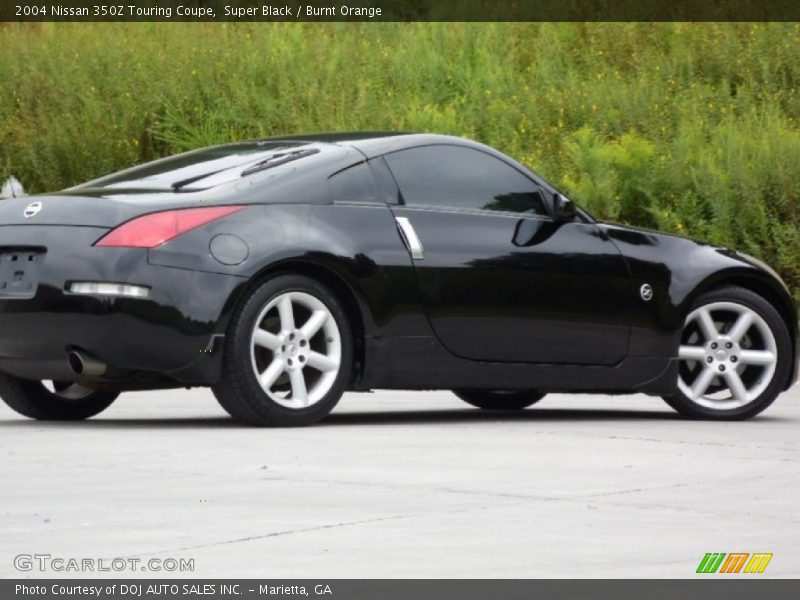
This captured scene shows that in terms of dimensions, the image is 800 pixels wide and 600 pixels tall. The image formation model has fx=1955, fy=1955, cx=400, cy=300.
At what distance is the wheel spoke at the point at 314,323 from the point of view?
9.27 m

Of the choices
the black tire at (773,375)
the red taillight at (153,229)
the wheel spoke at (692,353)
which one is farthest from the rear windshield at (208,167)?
the black tire at (773,375)

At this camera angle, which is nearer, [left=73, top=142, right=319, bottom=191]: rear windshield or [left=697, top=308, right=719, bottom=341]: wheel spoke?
[left=73, top=142, right=319, bottom=191]: rear windshield

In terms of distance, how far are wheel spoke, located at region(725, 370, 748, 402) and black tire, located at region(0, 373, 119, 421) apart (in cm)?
347

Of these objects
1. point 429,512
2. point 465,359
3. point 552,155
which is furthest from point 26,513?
point 552,155

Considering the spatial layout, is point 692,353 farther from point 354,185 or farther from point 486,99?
point 486,99

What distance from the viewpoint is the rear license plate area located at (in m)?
9.13

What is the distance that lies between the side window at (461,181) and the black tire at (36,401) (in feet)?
6.97

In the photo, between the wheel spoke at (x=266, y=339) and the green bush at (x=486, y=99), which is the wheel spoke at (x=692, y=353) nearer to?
the wheel spoke at (x=266, y=339)

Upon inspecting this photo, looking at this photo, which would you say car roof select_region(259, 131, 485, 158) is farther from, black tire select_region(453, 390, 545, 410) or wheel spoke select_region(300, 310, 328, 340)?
black tire select_region(453, 390, 545, 410)

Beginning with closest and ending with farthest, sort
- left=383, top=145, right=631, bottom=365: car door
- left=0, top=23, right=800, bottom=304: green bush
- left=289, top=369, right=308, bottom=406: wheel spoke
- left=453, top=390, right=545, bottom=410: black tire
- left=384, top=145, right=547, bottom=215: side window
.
Answer: left=289, top=369, right=308, bottom=406: wheel spoke → left=383, top=145, right=631, bottom=365: car door → left=384, top=145, right=547, bottom=215: side window → left=453, top=390, right=545, bottom=410: black tire → left=0, top=23, right=800, bottom=304: green bush
